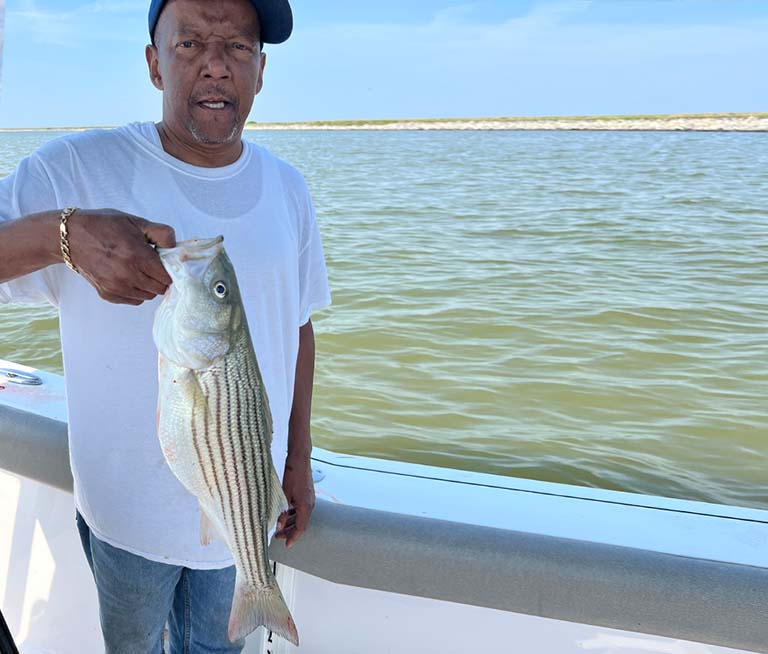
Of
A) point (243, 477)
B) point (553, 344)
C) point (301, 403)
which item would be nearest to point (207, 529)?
point (243, 477)

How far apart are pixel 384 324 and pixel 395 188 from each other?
10225mm

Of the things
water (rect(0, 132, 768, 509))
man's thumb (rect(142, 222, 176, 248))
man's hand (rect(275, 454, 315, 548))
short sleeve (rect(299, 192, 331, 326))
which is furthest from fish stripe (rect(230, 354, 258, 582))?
water (rect(0, 132, 768, 509))

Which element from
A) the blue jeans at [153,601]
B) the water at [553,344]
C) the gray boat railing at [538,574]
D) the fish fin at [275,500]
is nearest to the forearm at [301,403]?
the gray boat railing at [538,574]

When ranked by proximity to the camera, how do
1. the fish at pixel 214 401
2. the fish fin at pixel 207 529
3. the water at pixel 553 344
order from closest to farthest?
the fish at pixel 214 401, the fish fin at pixel 207 529, the water at pixel 553 344

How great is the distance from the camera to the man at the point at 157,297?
166 centimetres

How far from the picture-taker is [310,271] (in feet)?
6.75

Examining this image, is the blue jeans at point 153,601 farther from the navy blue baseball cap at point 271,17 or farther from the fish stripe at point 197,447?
the navy blue baseball cap at point 271,17

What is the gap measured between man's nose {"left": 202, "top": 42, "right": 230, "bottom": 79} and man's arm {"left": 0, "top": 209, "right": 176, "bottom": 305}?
488 millimetres

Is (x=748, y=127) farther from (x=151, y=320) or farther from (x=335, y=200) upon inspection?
(x=151, y=320)

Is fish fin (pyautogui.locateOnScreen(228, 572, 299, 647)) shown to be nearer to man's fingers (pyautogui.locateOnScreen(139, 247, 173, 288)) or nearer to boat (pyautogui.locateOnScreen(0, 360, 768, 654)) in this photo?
boat (pyautogui.locateOnScreen(0, 360, 768, 654))

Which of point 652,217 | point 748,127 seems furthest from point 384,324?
point 748,127

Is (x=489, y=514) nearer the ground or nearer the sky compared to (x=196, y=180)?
nearer the ground

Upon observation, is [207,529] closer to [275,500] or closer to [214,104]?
[275,500]

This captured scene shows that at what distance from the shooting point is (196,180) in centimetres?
175
